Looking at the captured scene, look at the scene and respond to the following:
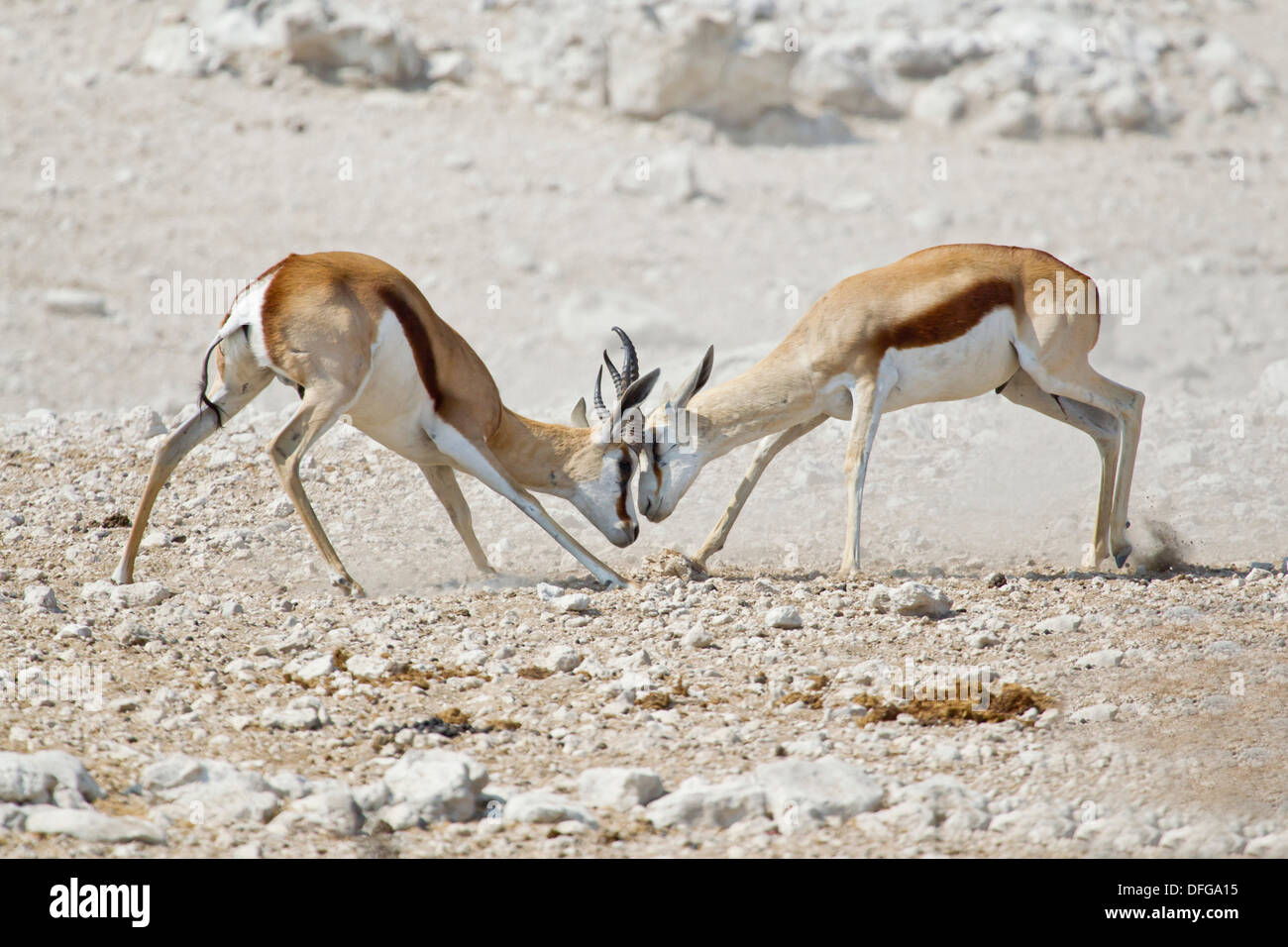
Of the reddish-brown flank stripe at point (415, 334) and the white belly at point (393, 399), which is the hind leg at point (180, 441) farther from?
the reddish-brown flank stripe at point (415, 334)

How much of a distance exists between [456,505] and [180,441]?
1903mm

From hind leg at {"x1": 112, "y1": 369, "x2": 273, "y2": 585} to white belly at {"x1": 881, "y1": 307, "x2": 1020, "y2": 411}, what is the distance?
3865 mm

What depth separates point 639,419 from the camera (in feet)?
30.0

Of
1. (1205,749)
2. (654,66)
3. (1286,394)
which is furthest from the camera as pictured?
(654,66)

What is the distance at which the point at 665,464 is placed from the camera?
9.19m

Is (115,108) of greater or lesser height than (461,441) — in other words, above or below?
above

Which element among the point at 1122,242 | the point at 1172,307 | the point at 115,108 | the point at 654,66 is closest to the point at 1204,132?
the point at 1122,242

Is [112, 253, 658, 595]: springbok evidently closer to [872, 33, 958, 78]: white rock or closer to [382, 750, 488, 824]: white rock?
[382, 750, 488, 824]: white rock

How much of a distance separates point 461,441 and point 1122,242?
15.1m

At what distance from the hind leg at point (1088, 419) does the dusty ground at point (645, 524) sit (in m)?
0.44

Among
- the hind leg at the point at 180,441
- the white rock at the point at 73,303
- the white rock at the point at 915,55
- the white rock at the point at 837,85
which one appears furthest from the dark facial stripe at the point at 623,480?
the white rock at the point at 915,55

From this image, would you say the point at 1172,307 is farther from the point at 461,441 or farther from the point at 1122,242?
the point at 461,441

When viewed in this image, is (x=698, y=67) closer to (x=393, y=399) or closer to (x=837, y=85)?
(x=837, y=85)

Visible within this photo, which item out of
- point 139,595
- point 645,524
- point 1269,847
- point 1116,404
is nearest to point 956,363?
point 1116,404
